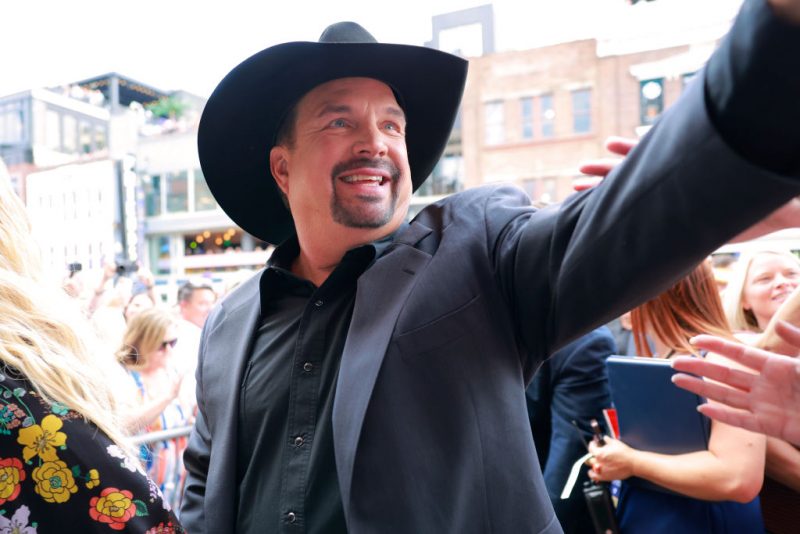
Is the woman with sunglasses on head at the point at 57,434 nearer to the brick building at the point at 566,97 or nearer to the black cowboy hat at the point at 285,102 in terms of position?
the black cowboy hat at the point at 285,102

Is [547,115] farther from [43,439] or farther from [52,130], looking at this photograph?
[43,439]

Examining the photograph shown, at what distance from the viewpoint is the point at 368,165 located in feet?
4.93

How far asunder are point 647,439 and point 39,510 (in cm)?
164

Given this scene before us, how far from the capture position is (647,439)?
6.44 ft

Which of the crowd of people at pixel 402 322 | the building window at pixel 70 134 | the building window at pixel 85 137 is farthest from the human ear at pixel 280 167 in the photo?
the building window at pixel 85 137

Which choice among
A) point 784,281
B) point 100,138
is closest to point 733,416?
point 784,281

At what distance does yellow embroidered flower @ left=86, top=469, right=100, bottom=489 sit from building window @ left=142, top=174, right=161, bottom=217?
91.8 feet

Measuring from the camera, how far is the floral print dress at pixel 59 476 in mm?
936

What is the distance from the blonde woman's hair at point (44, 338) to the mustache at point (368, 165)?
63 cm

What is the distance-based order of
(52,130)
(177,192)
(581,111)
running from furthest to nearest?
(177,192)
(52,130)
(581,111)

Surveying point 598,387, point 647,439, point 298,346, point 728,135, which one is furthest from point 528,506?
point 598,387

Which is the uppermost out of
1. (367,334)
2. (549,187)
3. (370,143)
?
(549,187)

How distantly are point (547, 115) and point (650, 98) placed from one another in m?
2.95

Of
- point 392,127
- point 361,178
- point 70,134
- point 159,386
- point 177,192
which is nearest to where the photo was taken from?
point 361,178
